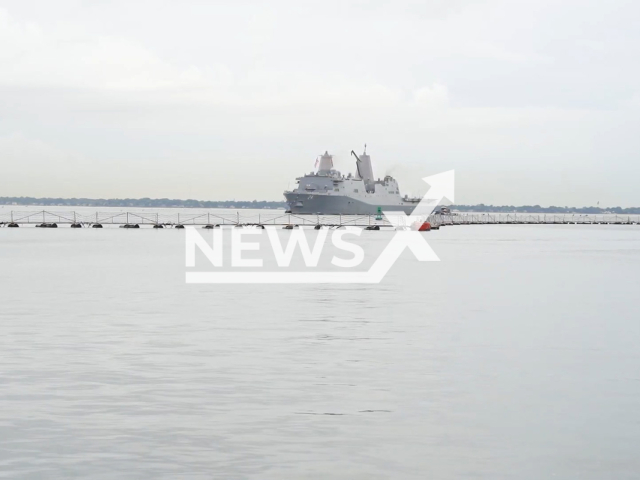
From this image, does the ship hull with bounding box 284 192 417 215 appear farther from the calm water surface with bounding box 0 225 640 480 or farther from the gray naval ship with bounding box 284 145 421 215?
the calm water surface with bounding box 0 225 640 480

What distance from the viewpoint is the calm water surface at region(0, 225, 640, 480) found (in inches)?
450

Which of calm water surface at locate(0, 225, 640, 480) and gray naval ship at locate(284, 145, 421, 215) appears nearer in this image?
calm water surface at locate(0, 225, 640, 480)

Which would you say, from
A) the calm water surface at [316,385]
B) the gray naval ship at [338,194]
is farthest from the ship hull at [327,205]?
the calm water surface at [316,385]

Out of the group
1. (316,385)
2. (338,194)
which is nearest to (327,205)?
(338,194)

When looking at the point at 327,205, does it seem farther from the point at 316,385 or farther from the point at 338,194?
the point at 316,385

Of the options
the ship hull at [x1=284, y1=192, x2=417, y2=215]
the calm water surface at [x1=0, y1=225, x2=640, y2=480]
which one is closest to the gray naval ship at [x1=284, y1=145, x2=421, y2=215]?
the ship hull at [x1=284, y1=192, x2=417, y2=215]

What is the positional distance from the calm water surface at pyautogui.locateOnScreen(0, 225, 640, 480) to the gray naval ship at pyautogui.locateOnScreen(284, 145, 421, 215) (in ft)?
440

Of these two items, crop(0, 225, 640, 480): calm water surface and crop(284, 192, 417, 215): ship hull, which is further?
crop(284, 192, 417, 215): ship hull

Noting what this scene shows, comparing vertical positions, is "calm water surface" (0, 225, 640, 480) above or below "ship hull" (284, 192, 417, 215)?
below

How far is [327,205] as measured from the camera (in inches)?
6634

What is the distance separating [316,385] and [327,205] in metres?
153

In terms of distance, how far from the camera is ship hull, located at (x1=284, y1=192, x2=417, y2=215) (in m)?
167

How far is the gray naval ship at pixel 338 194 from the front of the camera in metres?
167

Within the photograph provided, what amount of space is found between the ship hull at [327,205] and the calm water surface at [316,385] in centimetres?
13399
